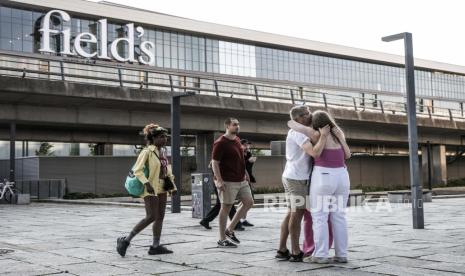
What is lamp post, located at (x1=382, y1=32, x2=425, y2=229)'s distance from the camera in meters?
10.2

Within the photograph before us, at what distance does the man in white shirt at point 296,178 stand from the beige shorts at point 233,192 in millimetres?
1381

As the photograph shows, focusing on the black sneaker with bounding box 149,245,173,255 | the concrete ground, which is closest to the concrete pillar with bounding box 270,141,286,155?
the concrete ground

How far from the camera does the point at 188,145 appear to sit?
43.1m

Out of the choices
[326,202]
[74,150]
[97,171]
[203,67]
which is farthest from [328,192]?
[203,67]

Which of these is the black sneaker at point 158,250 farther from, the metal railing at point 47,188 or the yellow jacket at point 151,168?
the metal railing at point 47,188

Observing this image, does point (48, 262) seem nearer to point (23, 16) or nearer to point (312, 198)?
point (312, 198)

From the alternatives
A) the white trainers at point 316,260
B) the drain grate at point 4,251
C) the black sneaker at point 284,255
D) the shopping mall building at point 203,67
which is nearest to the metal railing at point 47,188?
the shopping mall building at point 203,67

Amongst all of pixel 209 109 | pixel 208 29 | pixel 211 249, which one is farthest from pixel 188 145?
pixel 211 249

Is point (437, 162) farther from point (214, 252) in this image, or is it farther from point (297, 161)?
point (297, 161)

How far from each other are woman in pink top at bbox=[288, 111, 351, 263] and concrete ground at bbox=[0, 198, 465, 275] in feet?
0.70

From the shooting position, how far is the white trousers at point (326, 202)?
21.1 feet

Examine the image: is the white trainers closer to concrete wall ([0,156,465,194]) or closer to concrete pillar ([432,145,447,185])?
concrete wall ([0,156,465,194])

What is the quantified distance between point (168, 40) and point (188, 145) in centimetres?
2157

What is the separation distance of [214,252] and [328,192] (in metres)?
1.87
